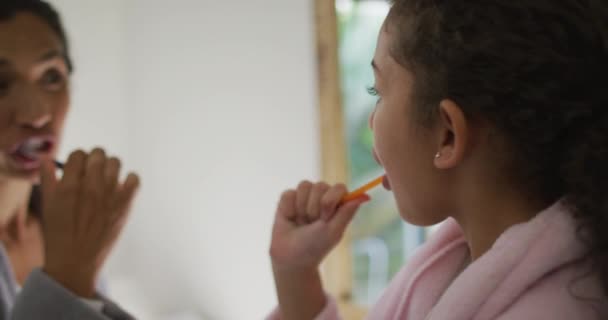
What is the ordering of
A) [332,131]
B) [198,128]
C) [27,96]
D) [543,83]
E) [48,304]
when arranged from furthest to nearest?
[198,128]
[332,131]
[27,96]
[48,304]
[543,83]

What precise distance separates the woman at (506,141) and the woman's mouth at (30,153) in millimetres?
557

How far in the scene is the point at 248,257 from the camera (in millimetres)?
1686

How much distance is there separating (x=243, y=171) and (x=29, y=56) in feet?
2.80

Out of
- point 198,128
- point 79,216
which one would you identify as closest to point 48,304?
point 79,216

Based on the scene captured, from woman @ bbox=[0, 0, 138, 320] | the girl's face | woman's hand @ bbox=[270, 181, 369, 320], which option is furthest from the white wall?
the girl's face

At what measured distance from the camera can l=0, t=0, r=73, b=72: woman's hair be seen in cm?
87

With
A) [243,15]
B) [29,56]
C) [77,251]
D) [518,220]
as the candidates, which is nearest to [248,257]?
[243,15]

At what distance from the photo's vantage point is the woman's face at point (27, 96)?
0.85 metres

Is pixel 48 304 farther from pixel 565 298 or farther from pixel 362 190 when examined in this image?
pixel 565 298

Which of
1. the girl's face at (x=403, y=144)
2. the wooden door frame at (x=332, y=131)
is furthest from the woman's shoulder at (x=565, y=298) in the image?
the wooden door frame at (x=332, y=131)

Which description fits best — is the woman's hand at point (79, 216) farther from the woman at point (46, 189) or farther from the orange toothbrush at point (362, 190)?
the orange toothbrush at point (362, 190)

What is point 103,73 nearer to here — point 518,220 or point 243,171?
point 243,171

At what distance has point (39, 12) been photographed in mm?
916

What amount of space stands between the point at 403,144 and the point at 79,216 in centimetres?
37
